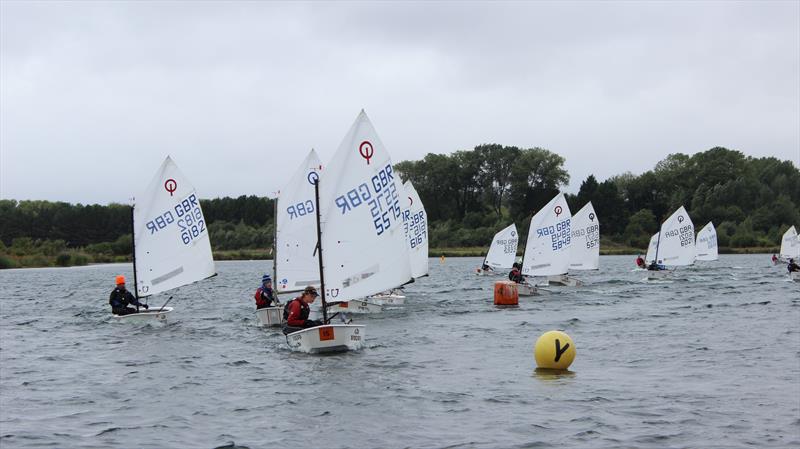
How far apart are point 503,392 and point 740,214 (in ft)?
372

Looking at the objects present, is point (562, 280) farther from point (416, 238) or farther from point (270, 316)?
→ point (270, 316)

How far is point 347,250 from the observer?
24844 mm

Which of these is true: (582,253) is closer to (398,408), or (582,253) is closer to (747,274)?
(747,274)

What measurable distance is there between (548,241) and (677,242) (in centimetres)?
2025

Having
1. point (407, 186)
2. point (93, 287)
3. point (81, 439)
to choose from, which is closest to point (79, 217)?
point (93, 287)

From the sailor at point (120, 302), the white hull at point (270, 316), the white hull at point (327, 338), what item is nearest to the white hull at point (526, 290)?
the white hull at point (270, 316)

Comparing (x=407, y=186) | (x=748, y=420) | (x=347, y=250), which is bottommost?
(x=748, y=420)

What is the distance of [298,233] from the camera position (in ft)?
103

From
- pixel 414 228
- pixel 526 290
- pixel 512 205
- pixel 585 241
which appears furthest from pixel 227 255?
pixel 526 290

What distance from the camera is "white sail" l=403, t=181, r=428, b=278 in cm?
4472

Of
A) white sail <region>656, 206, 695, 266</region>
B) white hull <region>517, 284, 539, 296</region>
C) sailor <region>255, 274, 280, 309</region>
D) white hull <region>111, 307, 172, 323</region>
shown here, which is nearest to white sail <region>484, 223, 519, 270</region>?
white sail <region>656, 206, 695, 266</region>

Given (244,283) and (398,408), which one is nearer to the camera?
(398,408)

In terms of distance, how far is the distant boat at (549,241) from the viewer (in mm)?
48656

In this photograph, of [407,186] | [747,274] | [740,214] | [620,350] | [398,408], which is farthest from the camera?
Result: [740,214]
